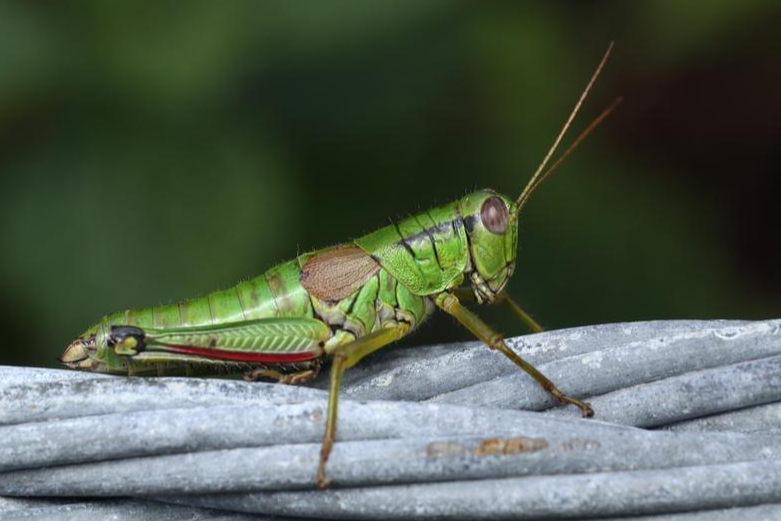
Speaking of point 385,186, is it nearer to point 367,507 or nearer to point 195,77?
point 195,77

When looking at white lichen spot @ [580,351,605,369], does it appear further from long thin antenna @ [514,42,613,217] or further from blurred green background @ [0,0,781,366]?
blurred green background @ [0,0,781,366]

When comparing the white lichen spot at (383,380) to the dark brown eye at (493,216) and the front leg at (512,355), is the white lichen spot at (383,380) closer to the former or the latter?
the front leg at (512,355)

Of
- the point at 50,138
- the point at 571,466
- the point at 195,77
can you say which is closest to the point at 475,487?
the point at 571,466

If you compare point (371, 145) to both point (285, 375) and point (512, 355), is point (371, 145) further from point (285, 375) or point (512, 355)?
point (512, 355)

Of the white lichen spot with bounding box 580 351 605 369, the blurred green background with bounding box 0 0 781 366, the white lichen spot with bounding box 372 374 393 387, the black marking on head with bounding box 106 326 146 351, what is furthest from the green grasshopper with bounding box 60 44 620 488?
the blurred green background with bounding box 0 0 781 366

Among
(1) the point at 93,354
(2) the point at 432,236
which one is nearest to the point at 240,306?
(1) the point at 93,354

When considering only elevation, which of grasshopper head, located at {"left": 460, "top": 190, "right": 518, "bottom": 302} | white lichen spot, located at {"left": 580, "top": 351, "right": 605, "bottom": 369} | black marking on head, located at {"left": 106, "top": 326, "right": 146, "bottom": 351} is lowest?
grasshopper head, located at {"left": 460, "top": 190, "right": 518, "bottom": 302}

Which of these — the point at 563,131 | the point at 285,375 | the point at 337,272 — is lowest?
the point at 285,375
